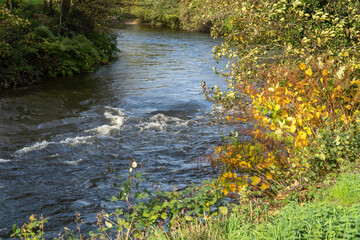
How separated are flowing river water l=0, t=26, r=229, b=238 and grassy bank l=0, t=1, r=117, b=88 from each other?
693mm

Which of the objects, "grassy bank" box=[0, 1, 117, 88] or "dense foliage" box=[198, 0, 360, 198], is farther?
"grassy bank" box=[0, 1, 117, 88]

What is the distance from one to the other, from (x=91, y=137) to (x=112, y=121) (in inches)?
68.3

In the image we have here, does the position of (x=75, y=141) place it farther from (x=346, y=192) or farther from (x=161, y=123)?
(x=346, y=192)

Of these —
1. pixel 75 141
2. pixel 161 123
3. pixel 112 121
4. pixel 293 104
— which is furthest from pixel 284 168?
pixel 112 121

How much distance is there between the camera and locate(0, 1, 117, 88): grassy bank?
15.7m

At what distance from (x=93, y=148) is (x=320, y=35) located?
19.0 ft

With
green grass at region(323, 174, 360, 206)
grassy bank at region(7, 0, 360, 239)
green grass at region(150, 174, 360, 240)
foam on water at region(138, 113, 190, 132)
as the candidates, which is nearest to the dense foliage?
grassy bank at region(7, 0, 360, 239)

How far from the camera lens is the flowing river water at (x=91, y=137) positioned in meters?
7.57

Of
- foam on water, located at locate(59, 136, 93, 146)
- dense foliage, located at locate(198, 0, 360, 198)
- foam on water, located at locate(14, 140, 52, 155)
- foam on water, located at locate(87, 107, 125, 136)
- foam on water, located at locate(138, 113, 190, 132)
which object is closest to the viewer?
dense foliage, located at locate(198, 0, 360, 198)

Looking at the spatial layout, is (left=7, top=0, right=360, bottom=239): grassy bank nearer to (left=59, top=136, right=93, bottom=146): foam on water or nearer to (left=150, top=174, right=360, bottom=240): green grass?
(left=150, top=174, right=360, bottom=240): green grass

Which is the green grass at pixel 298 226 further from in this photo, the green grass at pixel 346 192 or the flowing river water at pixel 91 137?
the flowing river water at pixel 91 137

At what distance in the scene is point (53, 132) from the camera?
37.3ft

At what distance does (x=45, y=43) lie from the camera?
17.6 meters

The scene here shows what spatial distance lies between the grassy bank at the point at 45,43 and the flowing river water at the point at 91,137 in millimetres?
693
